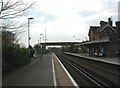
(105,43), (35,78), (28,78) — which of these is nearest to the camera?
(28,78)

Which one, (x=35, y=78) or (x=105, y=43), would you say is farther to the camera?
(x=105, y=43)

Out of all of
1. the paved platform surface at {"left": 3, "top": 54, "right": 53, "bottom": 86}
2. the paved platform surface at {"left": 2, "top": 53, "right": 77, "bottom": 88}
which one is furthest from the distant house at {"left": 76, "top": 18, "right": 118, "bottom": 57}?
the paved platform surface at {"left": 3, "top": 54, "right": 53, "bottom": 86}

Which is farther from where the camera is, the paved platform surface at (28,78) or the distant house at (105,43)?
the distant house at (105,43)

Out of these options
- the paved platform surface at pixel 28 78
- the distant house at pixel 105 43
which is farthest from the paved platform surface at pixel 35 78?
the distant house at pixel 105 43

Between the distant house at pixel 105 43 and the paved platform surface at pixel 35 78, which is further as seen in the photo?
the distant house at pixel 105 43

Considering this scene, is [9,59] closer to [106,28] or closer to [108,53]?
[108,53]

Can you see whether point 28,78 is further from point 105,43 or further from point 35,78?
point 105,43

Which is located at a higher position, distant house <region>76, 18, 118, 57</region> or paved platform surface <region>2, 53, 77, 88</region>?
distant house <region>76, 18, 118, 57</region>

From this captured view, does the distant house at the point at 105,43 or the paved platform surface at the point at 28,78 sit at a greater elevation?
the distant house at the point at 105,43

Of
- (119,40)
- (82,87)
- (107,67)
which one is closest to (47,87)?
(82,87)

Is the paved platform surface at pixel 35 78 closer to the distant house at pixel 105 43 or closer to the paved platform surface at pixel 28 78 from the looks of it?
the paved platform surface at pixel 28 78

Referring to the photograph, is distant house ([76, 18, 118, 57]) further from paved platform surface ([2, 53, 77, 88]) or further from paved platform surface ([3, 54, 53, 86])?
paved platform surface ([3, 54, 53, 86])

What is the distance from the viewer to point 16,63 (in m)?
35.7

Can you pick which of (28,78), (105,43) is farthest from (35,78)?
(105,43)
